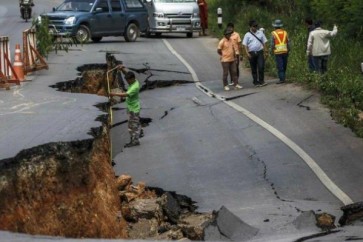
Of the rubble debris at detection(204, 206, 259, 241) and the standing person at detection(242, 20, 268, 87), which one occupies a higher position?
the standing person at detection(242, 20, 268, 87)

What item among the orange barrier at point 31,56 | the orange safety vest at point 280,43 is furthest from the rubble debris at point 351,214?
the orange barrier at point 31,56

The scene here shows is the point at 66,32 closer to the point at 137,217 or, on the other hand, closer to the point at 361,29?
the point at 361,29

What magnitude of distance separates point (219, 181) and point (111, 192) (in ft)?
6.24

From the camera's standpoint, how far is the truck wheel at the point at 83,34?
3316 cm

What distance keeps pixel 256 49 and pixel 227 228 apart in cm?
1201

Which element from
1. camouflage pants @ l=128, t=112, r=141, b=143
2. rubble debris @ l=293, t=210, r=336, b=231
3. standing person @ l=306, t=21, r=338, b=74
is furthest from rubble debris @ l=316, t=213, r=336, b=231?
standing person @ l=306, t=21, r=338, b=74

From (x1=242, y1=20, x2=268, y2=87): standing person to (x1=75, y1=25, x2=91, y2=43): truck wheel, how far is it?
11457 mm

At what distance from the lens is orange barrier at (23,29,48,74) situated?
24.4 meters

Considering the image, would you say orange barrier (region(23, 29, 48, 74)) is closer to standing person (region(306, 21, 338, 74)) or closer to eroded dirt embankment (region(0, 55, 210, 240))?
standing person (region(306, 21, 338, 74))

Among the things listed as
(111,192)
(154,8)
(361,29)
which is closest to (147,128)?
(111,192)

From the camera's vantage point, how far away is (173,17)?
37875mm

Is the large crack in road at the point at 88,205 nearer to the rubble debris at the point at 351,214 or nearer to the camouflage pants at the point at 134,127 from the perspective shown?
the rubble debris at the point at 351,214

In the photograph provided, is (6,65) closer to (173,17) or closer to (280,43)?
(280,43)

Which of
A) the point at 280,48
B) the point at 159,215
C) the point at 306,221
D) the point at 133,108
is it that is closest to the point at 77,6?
the point at 280,48
